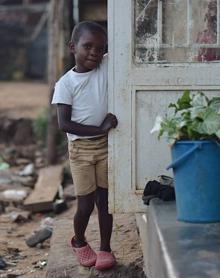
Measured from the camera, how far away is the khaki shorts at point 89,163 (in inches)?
191

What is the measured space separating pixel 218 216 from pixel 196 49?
1.14 metres

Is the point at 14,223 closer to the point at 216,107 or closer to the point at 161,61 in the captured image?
the point at 161,61

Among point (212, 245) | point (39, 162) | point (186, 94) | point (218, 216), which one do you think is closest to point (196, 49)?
point (186, 94)

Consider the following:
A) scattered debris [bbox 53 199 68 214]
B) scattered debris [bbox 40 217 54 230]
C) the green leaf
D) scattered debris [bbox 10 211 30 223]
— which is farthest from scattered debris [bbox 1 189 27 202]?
the green leaf

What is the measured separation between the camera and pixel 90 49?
15.5 ft

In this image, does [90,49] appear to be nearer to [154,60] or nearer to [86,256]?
[154,60]

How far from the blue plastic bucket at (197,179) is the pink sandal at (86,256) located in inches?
44.3

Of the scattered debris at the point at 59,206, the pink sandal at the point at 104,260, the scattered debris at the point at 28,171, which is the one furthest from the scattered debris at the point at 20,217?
the pink sandal at the point at 104,260

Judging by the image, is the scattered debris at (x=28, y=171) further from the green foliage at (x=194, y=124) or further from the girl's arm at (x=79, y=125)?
the green foliage at (x=194, y=124)

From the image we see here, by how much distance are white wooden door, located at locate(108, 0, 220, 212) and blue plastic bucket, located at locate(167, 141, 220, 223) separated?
0.70 m

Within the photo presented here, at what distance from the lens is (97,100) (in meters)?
4.79

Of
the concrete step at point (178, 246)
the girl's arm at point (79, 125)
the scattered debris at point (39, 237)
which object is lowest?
the scattered debris at point (39, 237)

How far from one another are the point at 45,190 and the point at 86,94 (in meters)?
4.36

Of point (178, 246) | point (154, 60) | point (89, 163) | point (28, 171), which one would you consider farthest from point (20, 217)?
point (178, 246)
